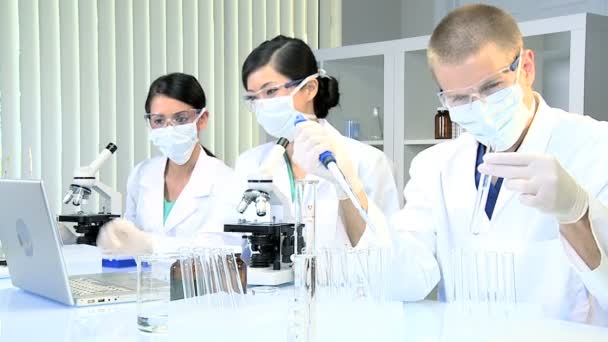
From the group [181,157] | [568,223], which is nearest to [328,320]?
[568,223]

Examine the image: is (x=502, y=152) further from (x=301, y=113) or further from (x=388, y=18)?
(x=388, y=18)

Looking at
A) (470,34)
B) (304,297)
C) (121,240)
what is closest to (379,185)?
(470,34)

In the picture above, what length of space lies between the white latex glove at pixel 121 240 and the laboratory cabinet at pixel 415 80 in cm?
174

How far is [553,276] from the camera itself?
1668 mm

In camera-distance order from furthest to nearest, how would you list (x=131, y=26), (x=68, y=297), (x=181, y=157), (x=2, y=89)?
(x=131, y=26), (x=2, y=89), (x=181, y=157), (x=68, y=297)

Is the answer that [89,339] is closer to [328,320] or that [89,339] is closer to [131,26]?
[328,320]

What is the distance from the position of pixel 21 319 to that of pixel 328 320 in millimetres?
692

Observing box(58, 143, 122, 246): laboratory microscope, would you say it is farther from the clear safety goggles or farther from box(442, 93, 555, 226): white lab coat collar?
box(442, 93, 555, 226): white lab coat collar

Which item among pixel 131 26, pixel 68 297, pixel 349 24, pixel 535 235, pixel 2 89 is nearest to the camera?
pixel 68 297

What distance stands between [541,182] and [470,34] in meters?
0.49

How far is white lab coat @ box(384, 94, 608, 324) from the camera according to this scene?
5.22ft

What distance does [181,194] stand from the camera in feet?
9.52

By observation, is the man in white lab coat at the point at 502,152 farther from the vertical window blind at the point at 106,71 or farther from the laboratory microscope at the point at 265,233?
the vertical window blind at the point at 106,71

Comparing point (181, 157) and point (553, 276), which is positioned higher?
point (181, 157)
